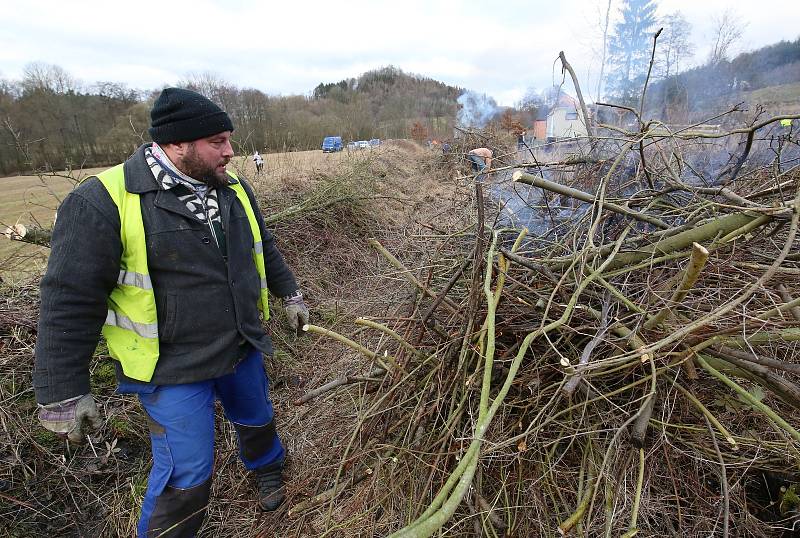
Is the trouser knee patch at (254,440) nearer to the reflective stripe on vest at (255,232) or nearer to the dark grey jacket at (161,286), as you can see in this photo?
the dark grey jacket at (161,286)

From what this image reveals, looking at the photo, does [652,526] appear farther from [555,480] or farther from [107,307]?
[107,307]

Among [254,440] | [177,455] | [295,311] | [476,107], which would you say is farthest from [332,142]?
[476,107]

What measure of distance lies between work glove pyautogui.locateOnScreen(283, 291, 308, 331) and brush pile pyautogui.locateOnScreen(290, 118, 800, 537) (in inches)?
29.2

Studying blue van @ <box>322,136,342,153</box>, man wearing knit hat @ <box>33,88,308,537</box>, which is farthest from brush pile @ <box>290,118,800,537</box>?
blue van @ <box>322,136,342,153</box>

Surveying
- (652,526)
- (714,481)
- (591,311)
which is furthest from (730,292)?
(652,526)

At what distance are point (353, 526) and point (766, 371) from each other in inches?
66.9

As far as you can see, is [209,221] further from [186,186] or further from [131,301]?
[131,301]

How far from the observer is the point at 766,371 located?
125 cm

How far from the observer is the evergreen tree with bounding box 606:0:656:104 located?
1522 cm

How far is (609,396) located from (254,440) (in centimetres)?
184

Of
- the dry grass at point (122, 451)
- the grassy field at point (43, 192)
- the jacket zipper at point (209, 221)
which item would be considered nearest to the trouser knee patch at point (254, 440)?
the dry grass at point (122, 451)

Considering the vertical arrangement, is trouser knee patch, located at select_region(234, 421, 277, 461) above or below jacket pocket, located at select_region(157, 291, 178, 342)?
below

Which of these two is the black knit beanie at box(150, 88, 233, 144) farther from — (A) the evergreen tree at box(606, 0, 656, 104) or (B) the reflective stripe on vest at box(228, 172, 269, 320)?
(A) the evergreen tree at box(606, 0, 656, 104)

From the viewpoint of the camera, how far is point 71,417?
152 cm
